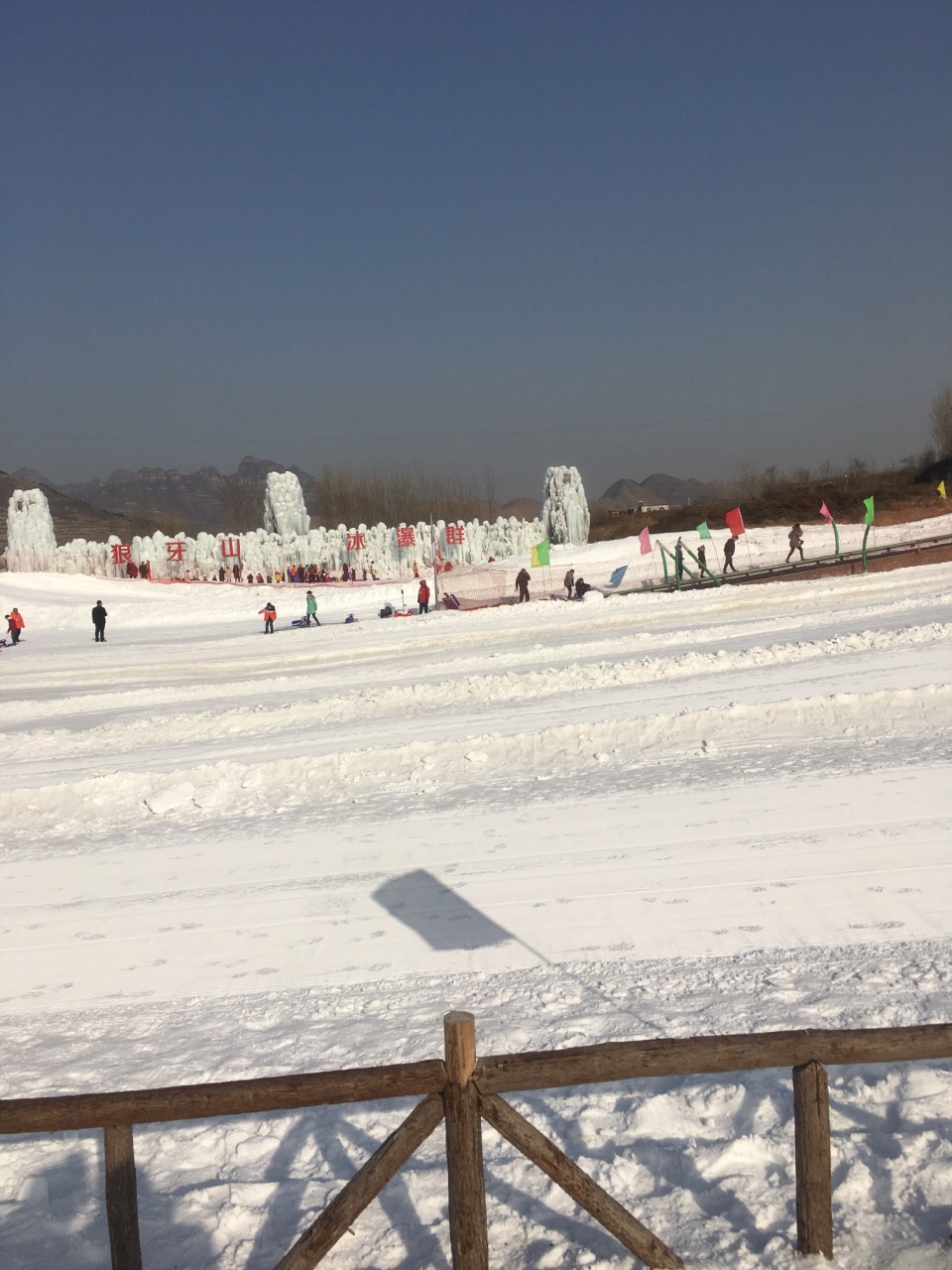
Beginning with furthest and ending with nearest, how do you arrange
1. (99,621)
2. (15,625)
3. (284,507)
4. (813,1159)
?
1. (284,507)
2. (15,625)
3. (99,621)
4. (813,1159)

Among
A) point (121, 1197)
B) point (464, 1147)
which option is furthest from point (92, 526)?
point (464, 1147)

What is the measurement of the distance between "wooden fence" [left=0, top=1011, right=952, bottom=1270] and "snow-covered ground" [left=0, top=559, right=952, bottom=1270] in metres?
0.68

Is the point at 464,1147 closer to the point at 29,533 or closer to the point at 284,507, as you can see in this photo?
the point at 29,533

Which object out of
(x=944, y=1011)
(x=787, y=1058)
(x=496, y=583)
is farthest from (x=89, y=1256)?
(x=496, y=583)

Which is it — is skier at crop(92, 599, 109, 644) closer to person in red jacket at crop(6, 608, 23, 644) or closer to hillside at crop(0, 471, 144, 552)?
person in red jacket at crop(6, 608, 23, 644)

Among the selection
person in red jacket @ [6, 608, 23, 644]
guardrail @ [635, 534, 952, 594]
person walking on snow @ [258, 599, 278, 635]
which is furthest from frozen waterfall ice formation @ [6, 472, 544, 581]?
guardrail @ [635, 534, 952, 594]

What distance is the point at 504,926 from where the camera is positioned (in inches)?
288

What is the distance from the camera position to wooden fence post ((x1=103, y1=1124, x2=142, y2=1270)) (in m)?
3.45

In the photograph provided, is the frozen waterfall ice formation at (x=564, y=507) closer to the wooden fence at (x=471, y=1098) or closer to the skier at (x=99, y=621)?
the skier at (x=99, y=621)

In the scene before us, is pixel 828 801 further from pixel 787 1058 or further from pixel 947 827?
pixel 787 1058

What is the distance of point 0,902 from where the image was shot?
8.84m

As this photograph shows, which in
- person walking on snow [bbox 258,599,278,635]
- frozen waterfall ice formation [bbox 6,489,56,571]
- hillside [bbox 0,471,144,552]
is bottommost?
person walking on snow [bbox 258,599,278,635]

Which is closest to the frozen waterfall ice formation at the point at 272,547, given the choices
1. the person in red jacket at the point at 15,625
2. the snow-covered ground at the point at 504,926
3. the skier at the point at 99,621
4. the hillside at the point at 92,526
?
the person in red jacket at the point at 15,625

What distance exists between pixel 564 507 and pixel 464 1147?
57.6 meters
